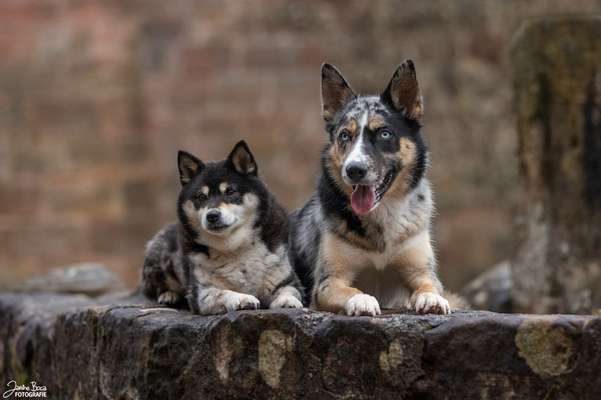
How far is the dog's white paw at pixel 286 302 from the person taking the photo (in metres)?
5.61

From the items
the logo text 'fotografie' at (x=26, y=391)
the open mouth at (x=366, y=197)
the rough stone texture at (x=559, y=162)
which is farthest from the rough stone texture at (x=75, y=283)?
the open mouth at (x=366, y=197)

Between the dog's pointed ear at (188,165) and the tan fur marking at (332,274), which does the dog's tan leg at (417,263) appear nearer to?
the tan fur marking at (332,274)

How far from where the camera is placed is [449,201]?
15.3m

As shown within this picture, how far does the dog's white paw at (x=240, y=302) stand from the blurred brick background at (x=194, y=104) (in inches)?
370

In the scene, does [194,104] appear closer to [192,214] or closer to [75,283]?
[75,283]

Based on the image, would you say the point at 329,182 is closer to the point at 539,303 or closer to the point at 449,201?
the point at 539,303

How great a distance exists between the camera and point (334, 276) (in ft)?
19.2

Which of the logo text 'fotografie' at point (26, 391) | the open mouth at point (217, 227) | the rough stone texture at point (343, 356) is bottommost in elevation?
the logo text 'fotografie' at point (26, 391)

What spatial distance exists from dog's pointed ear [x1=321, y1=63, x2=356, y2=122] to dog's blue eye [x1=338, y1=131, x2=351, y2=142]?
1.26 feet

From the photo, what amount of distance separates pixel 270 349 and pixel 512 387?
1167mm

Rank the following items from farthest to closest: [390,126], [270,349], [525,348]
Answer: [390,126] < [270,349] < [525,348]

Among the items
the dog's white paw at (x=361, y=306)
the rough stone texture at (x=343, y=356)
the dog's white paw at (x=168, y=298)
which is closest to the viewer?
the rough stone texture at (x=343, y=356)

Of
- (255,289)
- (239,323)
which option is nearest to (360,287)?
(255,289)

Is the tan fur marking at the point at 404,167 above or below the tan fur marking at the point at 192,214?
above
